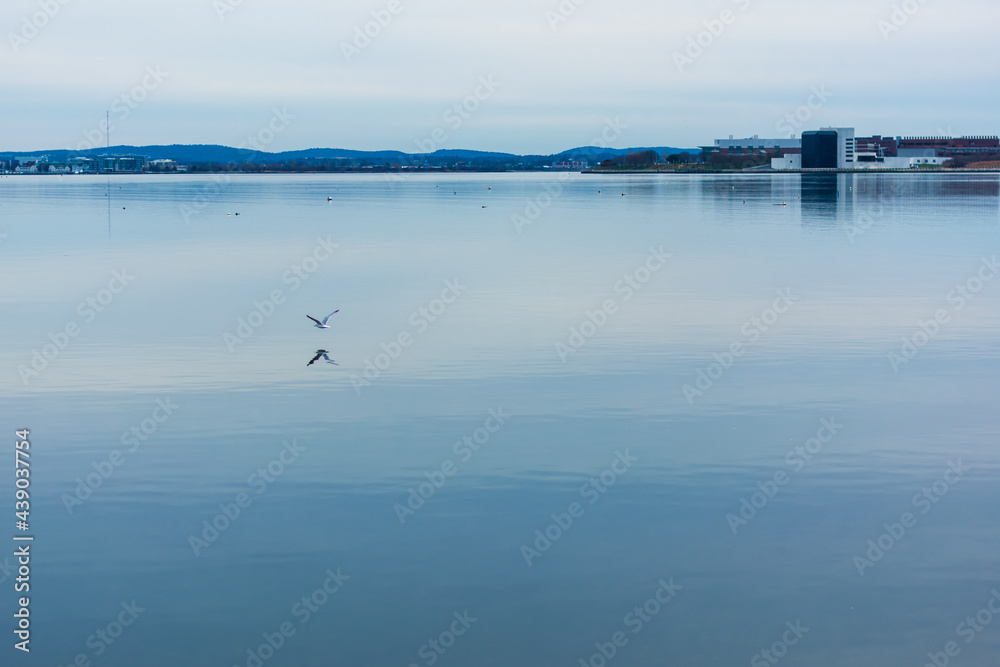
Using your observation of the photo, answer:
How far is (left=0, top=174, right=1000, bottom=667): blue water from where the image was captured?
10.9 metres

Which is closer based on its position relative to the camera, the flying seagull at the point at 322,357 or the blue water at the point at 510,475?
the blue water at the point at 510,475

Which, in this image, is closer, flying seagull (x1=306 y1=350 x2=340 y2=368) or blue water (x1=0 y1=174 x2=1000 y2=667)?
blue water (x1=0 y1=174 x2=1000 y2=667)

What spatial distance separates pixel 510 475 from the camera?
603 inches

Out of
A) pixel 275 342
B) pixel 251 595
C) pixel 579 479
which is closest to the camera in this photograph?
pixel 251 595

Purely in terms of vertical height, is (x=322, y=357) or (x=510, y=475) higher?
(x=322, y=357)

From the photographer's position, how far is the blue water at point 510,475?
10945 mm

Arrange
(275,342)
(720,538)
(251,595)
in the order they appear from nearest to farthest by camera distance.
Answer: (251,595) < (720,538) < (275,342)

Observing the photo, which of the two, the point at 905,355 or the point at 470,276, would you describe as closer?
the point at 905,355

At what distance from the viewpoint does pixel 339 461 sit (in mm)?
15992

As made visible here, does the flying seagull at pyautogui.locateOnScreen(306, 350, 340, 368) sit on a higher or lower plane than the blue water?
higher

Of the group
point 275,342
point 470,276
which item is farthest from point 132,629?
point 470,276

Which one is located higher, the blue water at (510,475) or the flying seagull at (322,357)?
the flying seagull at (322,357)

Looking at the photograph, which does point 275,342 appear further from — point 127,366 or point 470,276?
point 470,276

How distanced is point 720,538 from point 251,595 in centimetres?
517
